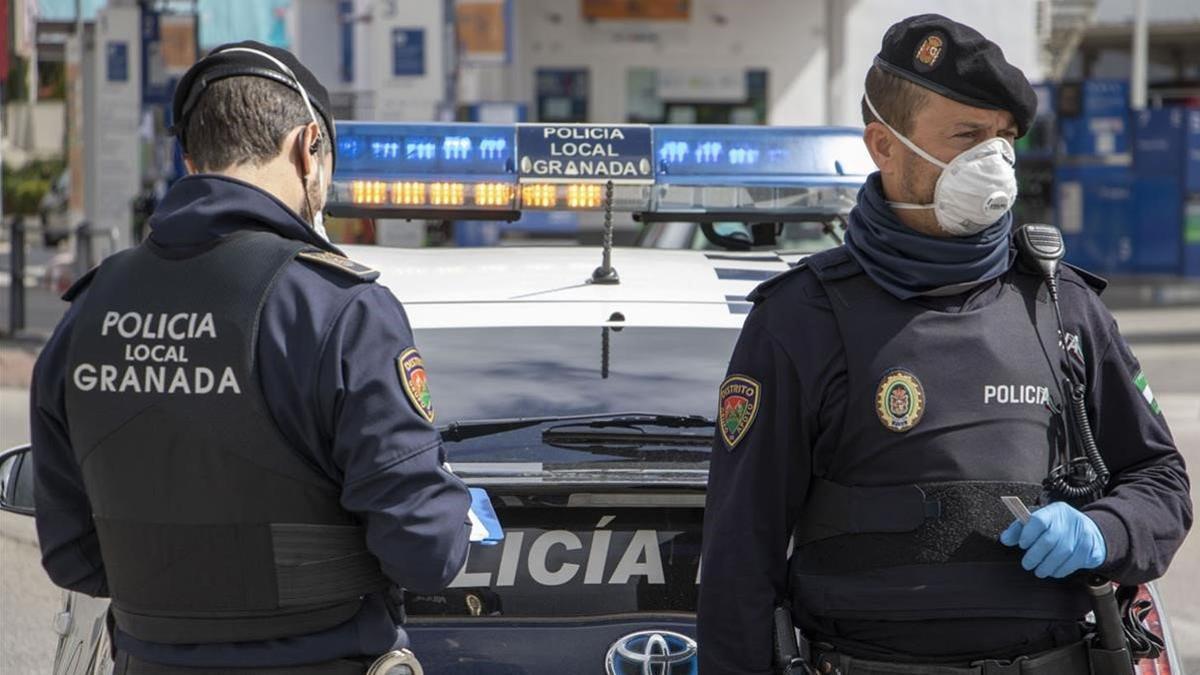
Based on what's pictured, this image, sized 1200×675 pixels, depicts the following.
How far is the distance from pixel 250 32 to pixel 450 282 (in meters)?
22.5

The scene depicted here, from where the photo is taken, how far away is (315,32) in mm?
24844

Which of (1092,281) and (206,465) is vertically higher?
(1092,281)

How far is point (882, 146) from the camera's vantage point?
2.83 meters

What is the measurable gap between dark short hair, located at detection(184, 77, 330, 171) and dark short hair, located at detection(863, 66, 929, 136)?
0.91 metres

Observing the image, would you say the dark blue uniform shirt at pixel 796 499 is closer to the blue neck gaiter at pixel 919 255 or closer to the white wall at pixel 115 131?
→ the blue neck gaiter at pixel 919 255

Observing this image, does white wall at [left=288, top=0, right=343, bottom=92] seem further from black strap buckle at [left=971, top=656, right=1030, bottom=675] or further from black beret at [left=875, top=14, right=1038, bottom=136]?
black strap buckle at [left=971, top=656, right=1030, bottom=675]

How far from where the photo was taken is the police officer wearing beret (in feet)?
8.71

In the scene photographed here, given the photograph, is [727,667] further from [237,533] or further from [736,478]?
[237,533]

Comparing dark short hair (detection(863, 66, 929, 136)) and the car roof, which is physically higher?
dark short hair (detection(863, 66, 929, 136))

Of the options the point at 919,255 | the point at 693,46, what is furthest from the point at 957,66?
Result: the point at 693,46

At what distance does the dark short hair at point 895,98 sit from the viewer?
2.78 metres

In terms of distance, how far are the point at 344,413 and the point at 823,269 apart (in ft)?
2.57

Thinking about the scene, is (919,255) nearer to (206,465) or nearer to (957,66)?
(957,66)

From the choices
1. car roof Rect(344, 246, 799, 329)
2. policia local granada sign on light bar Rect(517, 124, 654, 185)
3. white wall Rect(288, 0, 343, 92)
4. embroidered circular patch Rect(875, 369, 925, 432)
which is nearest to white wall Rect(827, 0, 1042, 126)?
white wall Rect(288, 0, 343, 92)
